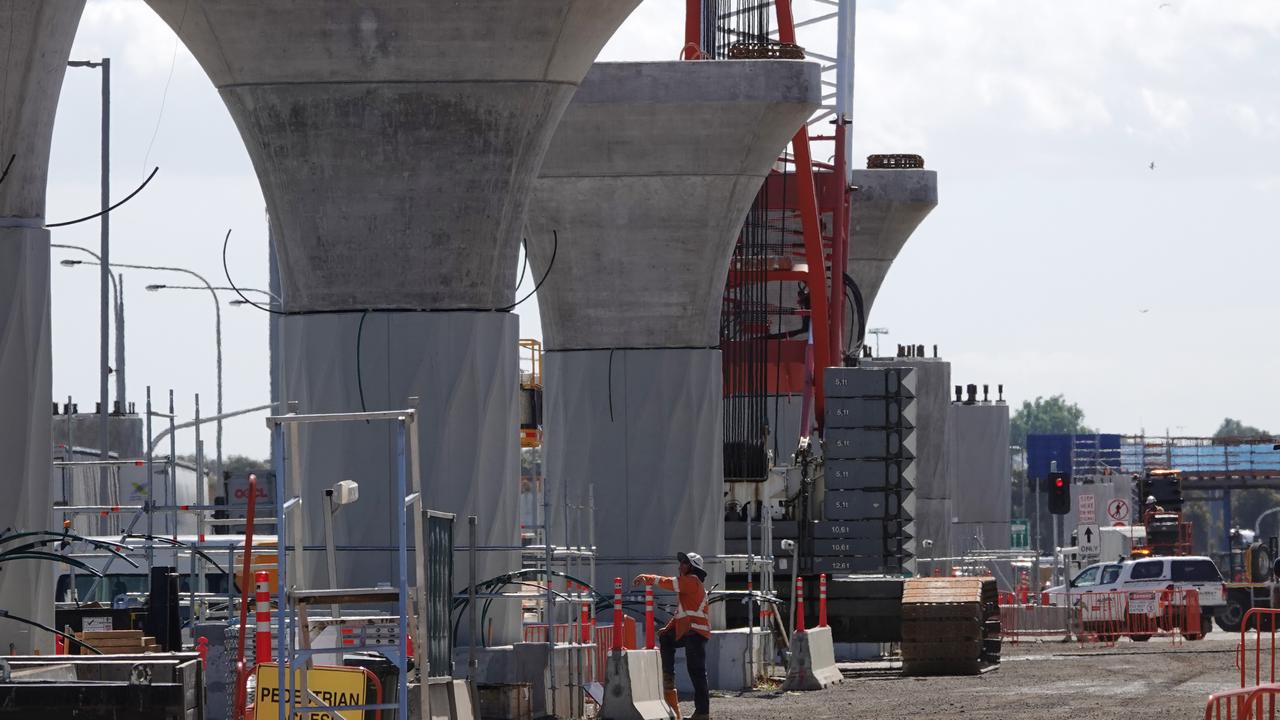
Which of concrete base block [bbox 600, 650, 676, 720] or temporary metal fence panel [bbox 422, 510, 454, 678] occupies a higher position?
temporary metal fence panel [bbox 422, 510, 454, 678]

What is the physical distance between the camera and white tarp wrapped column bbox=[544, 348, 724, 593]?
1241 inches

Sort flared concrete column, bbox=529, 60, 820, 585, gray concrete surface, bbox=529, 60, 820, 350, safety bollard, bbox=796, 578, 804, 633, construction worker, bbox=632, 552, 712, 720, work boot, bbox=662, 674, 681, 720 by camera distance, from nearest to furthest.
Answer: construction worker, bbox=632, 552, 712, 720 < work boot, bbox=662, 674, 681, 720 < gray concrete surface, bbox=529, 60, 820, 350 < flared concrete column, bbox=529, 60, 820, 585 < safety bollard, bbox=796, 578, 804, 633

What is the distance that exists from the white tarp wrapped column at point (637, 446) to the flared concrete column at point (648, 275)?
18mm

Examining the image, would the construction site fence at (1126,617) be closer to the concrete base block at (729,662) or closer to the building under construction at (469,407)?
the building under construction at (469,407)

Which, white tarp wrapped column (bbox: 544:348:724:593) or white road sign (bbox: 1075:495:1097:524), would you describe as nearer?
white tarp wrapped column (bbox: 544:348:724:593)

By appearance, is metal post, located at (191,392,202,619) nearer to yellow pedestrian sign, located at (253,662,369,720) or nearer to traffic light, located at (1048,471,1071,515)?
yellow pedestrian sign, located at (253,662,369,720)

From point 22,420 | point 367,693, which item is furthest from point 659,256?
point 367,693

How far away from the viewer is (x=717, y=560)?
104 feet

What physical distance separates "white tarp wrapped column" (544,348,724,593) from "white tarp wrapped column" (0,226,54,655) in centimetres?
1256

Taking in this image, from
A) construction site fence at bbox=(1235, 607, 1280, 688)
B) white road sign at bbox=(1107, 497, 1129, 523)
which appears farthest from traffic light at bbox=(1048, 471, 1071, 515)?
white road sign at bbox=(1107, 497, 1129, 523)

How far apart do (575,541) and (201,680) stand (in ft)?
68.2

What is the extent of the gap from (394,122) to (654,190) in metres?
9.16

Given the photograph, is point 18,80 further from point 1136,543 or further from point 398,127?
point 1136,543

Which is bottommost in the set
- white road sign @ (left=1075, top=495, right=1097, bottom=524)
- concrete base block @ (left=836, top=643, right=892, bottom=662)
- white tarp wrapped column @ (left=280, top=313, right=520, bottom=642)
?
concrete base block @ (left=836, top=643, right=892, bottom=662)
